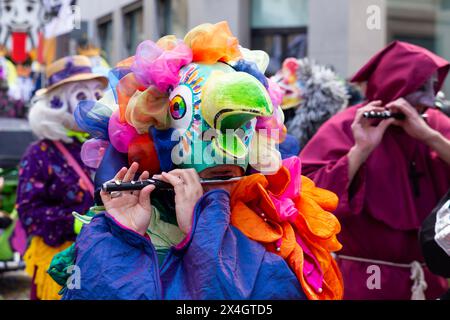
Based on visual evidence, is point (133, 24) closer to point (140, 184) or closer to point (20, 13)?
point (20, 13)

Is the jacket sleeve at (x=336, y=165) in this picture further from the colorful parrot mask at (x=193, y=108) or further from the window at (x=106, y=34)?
the window at (x=106, y=34)

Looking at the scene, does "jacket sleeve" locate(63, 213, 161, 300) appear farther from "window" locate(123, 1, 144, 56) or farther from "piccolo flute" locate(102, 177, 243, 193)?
"window" locate(123, 1, 144, 56)

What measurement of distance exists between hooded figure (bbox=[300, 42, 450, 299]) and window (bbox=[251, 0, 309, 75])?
9.45 meters

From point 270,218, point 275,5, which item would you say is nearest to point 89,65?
point 270,218

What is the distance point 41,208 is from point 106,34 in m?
14.7

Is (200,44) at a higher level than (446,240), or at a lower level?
higher

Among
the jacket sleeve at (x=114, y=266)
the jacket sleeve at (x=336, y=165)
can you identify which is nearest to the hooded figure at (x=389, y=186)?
the jacket sleeve at (x=336, y=165)

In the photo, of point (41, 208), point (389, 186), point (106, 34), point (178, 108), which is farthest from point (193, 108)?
point (106, 34)

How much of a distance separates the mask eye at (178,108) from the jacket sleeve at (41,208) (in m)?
2.29

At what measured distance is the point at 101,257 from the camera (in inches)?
81.5

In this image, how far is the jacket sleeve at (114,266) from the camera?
201 cm

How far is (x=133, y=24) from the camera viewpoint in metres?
17.1

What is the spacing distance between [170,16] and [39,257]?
11.5m

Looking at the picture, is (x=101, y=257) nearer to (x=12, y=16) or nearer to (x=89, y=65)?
(x=89, y=65)
